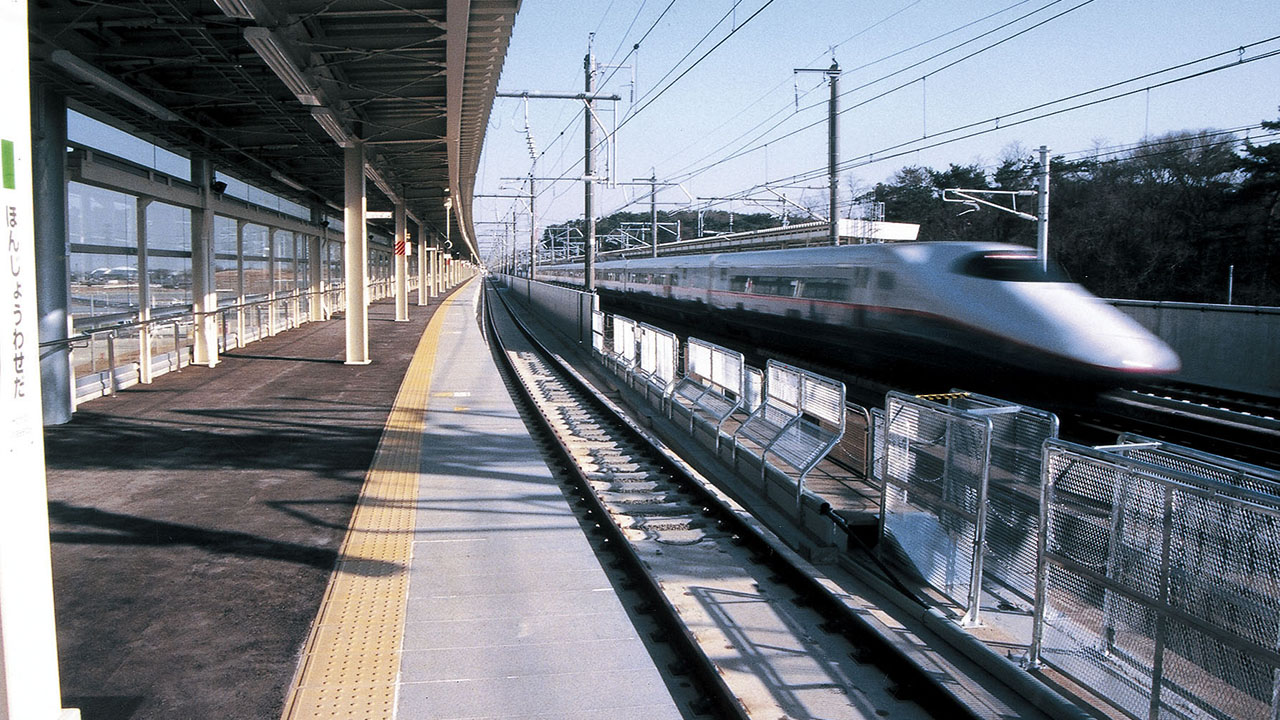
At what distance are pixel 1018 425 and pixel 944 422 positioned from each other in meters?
0.52

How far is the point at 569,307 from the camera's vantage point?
83.8 ft

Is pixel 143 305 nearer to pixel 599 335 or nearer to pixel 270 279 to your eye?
pixel 599 335

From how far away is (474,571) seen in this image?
20.7 ft

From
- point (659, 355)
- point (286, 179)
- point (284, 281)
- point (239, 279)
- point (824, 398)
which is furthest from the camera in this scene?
point (284, 281)

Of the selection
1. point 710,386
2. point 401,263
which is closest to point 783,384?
point 710,386

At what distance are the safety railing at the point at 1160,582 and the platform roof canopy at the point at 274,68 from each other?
22.5 feet

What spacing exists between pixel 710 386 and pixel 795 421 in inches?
128

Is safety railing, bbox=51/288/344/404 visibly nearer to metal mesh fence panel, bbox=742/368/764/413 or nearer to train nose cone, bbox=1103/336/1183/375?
metal mesh fence panel, bbox=742/368/764/413

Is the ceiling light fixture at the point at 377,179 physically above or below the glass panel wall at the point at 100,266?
above

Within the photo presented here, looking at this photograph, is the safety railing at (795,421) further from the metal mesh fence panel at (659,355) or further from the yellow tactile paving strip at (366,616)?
→ the metal mesh fence panel at (659,355)

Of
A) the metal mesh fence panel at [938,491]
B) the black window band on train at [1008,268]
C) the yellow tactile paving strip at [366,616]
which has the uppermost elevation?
the black window band on train at [1008,268]

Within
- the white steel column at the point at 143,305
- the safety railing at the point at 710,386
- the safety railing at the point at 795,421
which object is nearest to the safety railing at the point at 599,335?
the safety railing at the point at 710,386

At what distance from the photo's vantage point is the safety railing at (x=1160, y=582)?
3.49 metres

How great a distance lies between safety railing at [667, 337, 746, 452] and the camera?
10219mm
